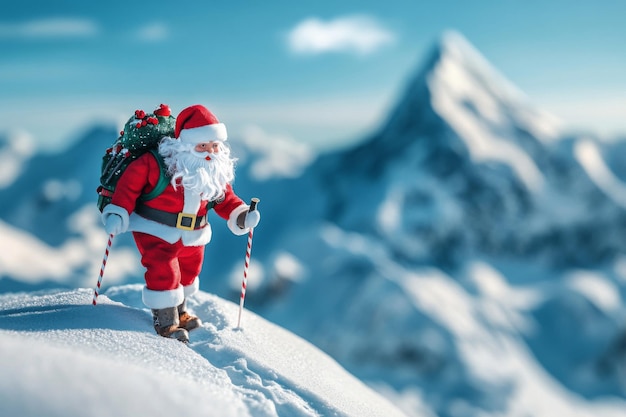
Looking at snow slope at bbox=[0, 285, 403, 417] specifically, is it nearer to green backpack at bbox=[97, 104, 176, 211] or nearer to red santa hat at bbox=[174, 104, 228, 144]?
green backpack at bbox=[97, 104, 176, 211]

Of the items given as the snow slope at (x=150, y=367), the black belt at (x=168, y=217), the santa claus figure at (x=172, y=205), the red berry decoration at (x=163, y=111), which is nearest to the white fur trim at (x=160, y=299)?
the santa claus figure at (x=172, y=205)

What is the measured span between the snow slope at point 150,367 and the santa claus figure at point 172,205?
198 millimetres

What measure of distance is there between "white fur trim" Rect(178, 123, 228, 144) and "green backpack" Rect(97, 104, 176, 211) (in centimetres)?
20

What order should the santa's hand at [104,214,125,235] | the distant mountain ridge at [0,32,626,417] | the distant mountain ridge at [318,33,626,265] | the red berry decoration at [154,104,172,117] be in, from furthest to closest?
1. the distant mountain ridge at [318,33,626,265]
2. the distant mountain ridge at [0,32,626,417]
3. the red berry decoration at [154,104,172,117]
4. the santa's hand at [104,214,125,235]

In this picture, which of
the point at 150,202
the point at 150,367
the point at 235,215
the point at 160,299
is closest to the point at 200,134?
the point at 150,202

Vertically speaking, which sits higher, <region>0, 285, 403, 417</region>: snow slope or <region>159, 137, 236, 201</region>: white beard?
<region>159, 137, 236, 201</region>: white beard

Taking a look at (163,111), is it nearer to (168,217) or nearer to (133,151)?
(133,151)

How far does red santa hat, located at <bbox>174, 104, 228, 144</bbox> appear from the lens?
3.89 meters

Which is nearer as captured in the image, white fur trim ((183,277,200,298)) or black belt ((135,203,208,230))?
black belt ((135,203,208,230))

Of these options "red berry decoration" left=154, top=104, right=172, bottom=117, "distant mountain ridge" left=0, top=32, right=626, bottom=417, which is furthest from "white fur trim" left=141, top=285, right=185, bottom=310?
"distant mountain ridge" left=0, top=32, right=626, bottom=417

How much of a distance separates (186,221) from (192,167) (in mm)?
Result: 380

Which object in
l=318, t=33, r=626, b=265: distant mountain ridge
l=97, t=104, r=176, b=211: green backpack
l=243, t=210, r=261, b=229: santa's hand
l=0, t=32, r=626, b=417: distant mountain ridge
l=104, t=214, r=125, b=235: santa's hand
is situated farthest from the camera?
l=318, t=33, r=626, b=265: distant mountain ridge

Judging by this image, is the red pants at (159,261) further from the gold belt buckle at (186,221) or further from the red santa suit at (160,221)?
the gold belt buckle at (186,221)

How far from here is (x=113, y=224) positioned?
3.62 meters
